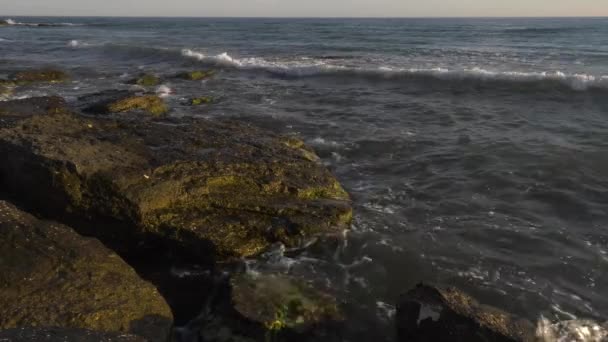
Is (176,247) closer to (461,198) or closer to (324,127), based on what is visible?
(461,198)

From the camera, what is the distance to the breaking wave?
1688cm

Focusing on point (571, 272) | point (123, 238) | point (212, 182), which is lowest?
point (571, 272)

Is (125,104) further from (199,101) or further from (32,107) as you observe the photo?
(199,101)

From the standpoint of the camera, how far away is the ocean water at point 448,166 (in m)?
6.04

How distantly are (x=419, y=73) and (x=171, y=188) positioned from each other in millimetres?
15488

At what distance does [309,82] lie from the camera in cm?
1991

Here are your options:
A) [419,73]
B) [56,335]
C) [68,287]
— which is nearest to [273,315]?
[68,287]

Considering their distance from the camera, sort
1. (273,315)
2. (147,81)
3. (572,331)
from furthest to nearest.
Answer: (147,81) < (572,331) < (273,315)

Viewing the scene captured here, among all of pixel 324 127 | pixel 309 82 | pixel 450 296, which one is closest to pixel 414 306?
pixel 450 296

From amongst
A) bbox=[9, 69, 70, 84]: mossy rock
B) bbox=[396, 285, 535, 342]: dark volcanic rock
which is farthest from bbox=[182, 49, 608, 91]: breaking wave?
bbox=[396, 285, 535, 342]: dark volcanic rock

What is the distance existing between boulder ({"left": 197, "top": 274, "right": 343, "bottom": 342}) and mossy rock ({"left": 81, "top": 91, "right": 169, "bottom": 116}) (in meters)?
8.96

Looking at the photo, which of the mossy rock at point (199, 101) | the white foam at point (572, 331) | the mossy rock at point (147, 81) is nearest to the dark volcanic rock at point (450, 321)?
the white foam at point (572, 331)

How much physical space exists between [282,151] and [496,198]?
3.78m

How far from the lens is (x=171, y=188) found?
6.21 m
